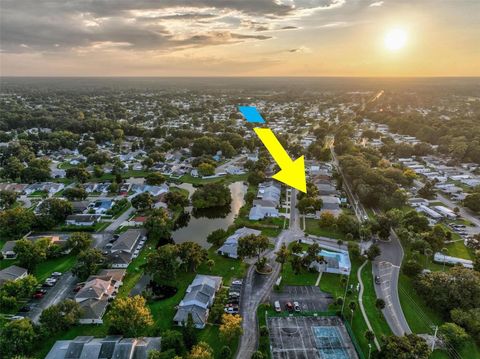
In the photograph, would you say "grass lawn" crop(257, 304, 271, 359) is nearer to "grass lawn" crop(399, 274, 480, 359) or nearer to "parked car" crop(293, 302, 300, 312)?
"parked car" crop(293, 302, 300, 312)

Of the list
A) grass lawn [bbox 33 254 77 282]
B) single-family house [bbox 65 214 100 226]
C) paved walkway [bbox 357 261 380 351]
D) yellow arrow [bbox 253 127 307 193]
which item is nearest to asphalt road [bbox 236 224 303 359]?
paved walkway [bbox 357 261 380 351]

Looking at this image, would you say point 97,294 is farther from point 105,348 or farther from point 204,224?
point 204,224

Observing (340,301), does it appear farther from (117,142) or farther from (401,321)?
(117,142)

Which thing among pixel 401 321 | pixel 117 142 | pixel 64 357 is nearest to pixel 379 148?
pixel 401 321

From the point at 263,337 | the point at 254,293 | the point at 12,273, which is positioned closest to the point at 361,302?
the point at 254,293

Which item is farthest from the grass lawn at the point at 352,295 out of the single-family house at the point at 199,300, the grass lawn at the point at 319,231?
the single-family house at the point at 199,300
